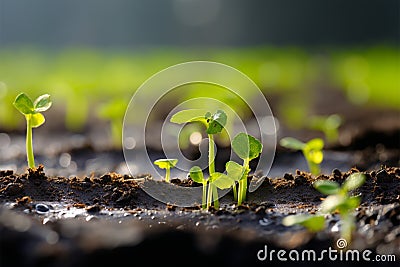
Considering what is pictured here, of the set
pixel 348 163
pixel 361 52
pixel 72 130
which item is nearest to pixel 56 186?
pixel 348 163

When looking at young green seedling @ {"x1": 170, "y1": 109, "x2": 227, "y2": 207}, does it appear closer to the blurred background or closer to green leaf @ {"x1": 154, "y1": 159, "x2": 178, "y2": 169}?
green leaf @ {"x1": 154, "y1": 159, "x2": 178, "y2": 169}

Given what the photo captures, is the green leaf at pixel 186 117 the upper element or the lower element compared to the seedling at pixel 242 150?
upper

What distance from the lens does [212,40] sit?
15578 mm

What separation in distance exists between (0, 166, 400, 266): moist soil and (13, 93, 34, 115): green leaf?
263mm

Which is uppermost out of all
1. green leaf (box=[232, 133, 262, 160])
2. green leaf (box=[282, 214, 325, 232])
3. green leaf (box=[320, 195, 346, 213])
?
green leaf (box=[232, 133, 262, 160])

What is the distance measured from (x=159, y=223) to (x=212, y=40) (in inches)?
543

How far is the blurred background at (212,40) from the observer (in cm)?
948

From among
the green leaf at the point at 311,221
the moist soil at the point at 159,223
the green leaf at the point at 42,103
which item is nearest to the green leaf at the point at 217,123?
the moist soil at the point at 159,223

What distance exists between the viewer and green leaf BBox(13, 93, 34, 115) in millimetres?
2352

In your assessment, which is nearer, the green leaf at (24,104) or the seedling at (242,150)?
the seedling at (242,150)

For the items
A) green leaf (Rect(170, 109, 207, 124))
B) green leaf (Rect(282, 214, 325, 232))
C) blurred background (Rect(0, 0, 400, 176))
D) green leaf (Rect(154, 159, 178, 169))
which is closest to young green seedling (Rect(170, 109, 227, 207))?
green leaf (Rect(170, 109, 207, 124))

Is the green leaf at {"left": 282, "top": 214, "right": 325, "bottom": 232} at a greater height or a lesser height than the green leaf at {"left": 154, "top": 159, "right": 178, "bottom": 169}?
lesser

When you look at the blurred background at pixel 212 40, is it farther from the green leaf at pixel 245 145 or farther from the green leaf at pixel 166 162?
the green leaf at pixel 245 145

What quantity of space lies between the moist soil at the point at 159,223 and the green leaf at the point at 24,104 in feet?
0.86
